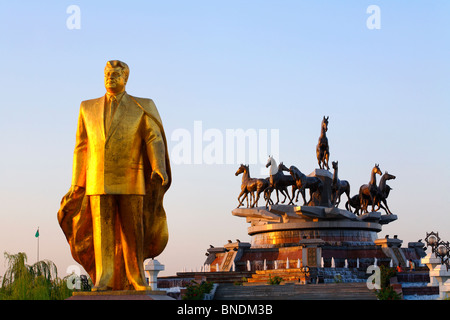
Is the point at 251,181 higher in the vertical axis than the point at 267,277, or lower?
higher

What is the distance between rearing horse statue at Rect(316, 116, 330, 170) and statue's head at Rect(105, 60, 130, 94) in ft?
70.9

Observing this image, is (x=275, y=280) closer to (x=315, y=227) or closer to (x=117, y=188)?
(x=315, y=227)

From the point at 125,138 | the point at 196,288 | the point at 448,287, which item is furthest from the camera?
the point at 196,288

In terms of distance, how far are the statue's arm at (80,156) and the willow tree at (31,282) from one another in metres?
6.19

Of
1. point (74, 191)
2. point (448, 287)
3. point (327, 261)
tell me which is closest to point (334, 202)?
point (327, 261)

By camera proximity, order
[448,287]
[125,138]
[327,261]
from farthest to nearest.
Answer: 1. [327,261]
2. [448,287]
3. [125,138]

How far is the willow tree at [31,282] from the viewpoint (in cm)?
1263

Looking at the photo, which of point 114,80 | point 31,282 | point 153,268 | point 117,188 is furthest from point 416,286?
point 114,80

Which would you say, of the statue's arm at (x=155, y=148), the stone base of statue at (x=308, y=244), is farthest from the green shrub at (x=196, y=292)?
the statue's arm at (x=155, y=148)

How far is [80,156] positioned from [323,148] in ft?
72.5

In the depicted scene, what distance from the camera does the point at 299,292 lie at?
16891 mm

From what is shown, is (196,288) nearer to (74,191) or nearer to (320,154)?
(74,191)
